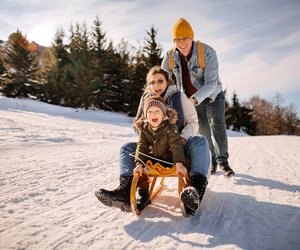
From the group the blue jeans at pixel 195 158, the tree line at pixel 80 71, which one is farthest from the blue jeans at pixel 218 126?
the tree line at pixel 80 71

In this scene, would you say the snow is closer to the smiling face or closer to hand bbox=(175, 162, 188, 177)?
hand bbox=(175, 162, 188, 177)

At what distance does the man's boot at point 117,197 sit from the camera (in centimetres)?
233

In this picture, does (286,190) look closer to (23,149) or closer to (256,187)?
(256,187)

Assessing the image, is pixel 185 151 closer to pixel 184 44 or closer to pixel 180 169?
pixel 180 169

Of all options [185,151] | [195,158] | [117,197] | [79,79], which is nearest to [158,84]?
[185,151]

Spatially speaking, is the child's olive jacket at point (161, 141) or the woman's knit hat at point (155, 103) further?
the woman's knit hat at point (155, 103)

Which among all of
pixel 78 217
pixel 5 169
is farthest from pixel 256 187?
pixel 5 169

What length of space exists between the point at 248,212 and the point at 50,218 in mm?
1634

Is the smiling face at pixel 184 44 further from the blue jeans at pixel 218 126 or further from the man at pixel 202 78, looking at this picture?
the blue jeans at pixel 218 126

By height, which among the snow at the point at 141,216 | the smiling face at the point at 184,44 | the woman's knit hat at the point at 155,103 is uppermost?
the smiling face at the point at 184,44

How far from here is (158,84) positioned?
3.03 metres

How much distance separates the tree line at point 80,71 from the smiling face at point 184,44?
19.0m

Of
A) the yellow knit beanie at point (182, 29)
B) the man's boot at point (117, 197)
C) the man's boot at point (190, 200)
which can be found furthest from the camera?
the yellow knit beanie at point (182, 29)

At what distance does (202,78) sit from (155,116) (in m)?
1.43
